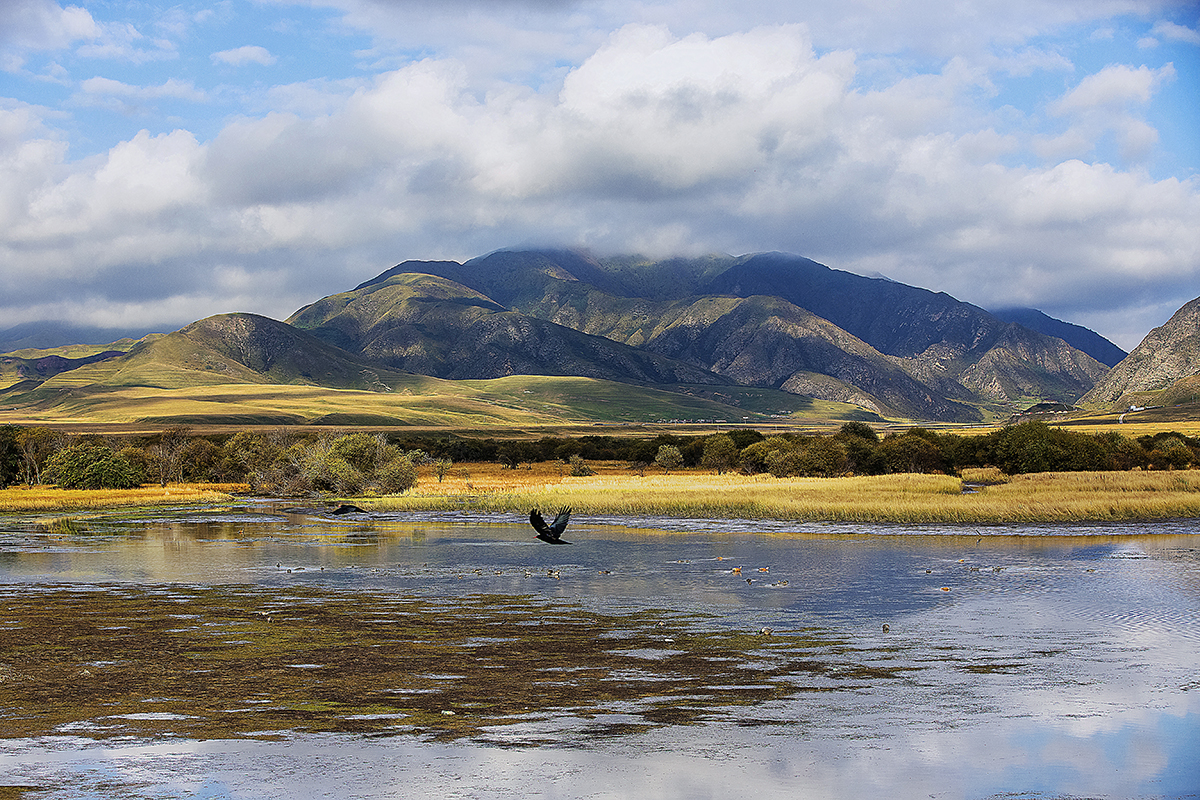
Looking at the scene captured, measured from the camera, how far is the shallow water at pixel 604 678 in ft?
Result: 49.6

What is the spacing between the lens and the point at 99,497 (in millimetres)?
93375

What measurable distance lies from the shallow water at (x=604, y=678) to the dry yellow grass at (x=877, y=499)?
845 inches

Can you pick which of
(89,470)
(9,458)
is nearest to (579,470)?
(89,470)

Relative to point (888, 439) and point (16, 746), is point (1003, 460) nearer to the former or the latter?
point (888, 439)

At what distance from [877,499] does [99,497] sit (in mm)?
67997

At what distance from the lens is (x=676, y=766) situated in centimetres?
1540

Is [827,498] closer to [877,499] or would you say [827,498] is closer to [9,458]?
[877,499]

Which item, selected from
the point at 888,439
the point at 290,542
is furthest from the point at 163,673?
the point at 888,439

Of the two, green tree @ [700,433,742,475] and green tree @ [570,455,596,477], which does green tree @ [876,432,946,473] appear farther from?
green tree @ [570,455,596,477]

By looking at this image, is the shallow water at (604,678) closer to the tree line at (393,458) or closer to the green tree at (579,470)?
the tree line at (393,458)

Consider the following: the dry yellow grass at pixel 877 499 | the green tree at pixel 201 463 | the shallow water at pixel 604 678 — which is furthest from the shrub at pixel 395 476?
the shallow water at pixel 604 678

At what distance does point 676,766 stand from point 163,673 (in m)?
12.5

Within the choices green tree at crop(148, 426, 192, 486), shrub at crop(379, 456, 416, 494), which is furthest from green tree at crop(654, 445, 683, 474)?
green tree at crop(148, 426, 192, 486)

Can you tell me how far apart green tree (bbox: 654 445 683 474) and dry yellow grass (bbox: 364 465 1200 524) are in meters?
46.6
